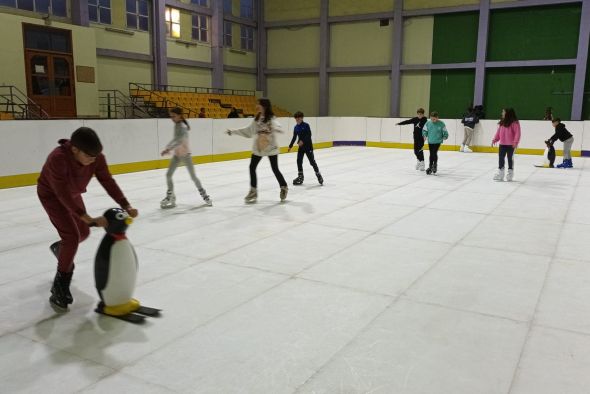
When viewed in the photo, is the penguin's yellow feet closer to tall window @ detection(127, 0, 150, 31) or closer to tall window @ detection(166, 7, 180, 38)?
tall window @ detection(127, 0, 150, 31)

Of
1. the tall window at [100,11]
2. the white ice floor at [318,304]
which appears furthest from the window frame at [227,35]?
the white ice floor at [318,304]

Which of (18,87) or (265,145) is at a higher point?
(18,87)

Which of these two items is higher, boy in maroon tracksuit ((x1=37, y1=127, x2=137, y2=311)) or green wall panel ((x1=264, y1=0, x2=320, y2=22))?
green wall panel ((x1=264, y1=0, x2=320, y2=22))

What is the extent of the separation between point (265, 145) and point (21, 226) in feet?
12.1

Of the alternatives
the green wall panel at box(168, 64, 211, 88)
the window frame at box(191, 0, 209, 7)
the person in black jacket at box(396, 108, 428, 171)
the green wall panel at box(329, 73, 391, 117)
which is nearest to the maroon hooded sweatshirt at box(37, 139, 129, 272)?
the person in black jacket at box(396, 108, 428, 171)

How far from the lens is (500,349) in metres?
3.24

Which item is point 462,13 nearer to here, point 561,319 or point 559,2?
point 559,2

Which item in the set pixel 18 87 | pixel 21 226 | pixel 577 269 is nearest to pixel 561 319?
pixel 577 269

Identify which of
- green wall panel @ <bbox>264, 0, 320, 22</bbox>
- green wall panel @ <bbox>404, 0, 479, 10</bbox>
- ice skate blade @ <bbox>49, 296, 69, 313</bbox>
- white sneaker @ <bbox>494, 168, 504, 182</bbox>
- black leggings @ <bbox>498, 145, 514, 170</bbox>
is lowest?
ice skate blade @ <bbox>49, 296, 69, 313</bbox>

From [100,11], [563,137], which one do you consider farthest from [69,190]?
[100,11]

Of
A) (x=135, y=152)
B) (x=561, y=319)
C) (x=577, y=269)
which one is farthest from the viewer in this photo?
(x=135, y=152)

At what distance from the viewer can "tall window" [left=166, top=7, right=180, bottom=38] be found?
23.2 m

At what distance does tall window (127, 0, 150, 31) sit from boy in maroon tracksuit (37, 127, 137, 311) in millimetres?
19837

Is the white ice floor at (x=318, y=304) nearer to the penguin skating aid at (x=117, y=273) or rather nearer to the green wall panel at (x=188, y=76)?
the penguin skating aid at (x=117, y=273)
